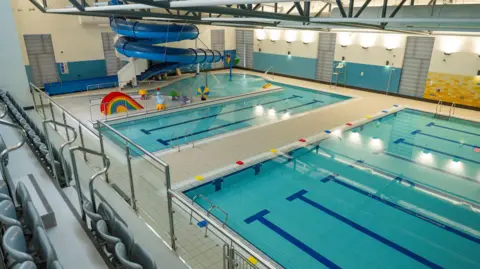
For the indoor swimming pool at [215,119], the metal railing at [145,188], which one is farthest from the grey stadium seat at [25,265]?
the indoor swimming pool at [215,119]

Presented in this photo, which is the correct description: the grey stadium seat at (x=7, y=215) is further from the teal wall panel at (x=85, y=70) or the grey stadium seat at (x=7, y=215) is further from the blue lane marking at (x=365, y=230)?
the teal wall panel at (x=85, y=70)

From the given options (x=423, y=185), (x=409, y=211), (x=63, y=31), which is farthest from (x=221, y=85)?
(x=409, y=211)

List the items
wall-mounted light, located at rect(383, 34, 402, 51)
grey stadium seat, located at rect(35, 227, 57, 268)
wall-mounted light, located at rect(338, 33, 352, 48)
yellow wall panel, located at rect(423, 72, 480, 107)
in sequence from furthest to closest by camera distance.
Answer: wall-mounted light, located at rect(338, 33, 352, 48) → wall-mounted light, located at rect(383, 34, 402, 51) → yellow wall panel, located at rect(423, 72, 480, 107) → grey stadium seat, located at rect(35, 227, 57, 268)

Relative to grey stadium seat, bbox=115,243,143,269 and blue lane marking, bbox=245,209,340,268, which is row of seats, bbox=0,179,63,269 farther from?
blue lane marking, bbox=245,209,340,268

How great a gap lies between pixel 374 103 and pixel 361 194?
6204 mm

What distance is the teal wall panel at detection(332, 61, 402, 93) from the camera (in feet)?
37.5

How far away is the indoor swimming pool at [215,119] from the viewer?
743 cm

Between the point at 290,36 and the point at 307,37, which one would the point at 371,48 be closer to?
the point at 307,37

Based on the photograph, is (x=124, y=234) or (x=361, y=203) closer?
(x=124, y=234)

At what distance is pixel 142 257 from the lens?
2.37 m

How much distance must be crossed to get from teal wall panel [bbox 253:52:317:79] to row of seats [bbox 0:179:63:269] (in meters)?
12.9

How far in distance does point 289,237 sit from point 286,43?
12.3 metres

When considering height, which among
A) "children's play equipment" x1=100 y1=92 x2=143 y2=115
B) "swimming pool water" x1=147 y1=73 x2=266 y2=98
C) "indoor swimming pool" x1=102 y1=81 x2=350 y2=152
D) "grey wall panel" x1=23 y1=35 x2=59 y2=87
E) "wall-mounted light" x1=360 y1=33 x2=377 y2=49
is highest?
"wall-mounted light" x1=360 y1=33 x2=377 y2=49

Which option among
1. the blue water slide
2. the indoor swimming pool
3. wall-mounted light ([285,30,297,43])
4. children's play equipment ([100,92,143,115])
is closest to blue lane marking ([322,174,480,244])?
the indoor swimming pool
